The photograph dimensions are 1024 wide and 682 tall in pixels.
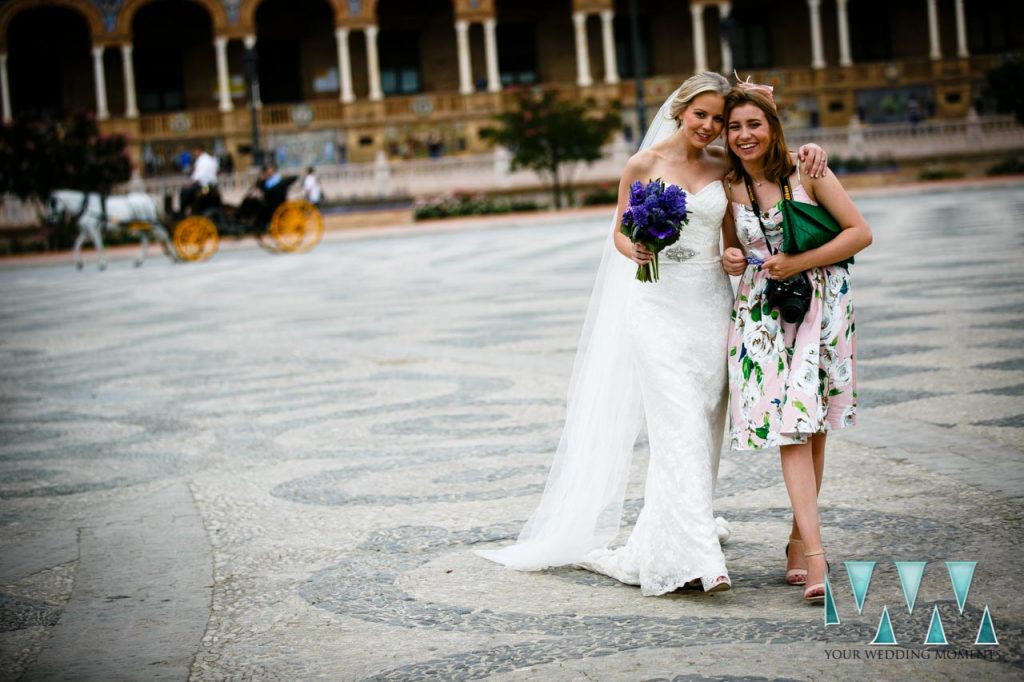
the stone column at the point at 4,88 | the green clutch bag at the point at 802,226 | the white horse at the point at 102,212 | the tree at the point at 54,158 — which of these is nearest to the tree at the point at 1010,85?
the white horse at the point at 102,212

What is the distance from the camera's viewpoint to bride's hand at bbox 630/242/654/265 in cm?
417

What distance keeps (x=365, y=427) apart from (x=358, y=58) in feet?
134

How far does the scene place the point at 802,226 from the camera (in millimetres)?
4109

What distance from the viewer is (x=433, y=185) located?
→ 3806cm

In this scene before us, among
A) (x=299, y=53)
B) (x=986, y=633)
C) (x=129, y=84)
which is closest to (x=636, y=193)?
(x=986, y=633)

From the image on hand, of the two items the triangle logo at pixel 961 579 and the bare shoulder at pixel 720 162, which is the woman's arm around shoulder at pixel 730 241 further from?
the triangle logo at pixel 961 579

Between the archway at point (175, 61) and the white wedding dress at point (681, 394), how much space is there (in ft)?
143

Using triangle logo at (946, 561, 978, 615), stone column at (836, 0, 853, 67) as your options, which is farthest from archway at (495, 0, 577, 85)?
triangle logo at (946, 561, 978, 615)

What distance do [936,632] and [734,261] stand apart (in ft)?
4.19

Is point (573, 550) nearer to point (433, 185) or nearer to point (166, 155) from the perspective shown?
point (433, 185)

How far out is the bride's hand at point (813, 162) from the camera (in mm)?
4098

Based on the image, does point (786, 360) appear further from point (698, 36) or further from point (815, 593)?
point (698, 36)

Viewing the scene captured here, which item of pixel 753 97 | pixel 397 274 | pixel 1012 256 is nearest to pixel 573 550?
pixel 753 97

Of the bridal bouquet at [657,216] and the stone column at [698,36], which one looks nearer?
the bridal bouquet at [657,216]
